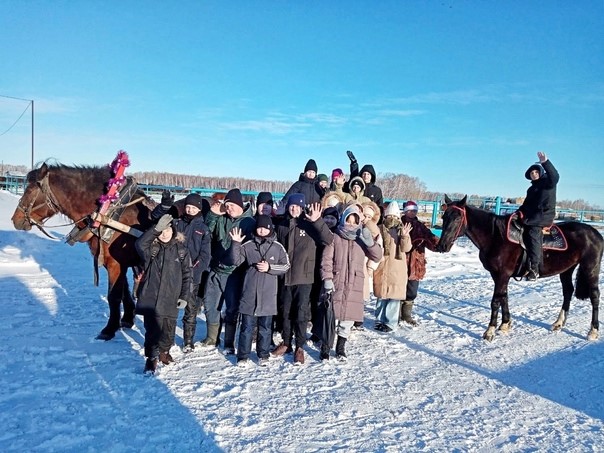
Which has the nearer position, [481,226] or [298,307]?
[298,307]

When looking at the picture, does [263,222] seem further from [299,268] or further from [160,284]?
[160,284]

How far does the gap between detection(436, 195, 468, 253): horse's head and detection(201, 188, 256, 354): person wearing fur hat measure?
2.87 m

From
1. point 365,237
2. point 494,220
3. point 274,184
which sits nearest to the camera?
point 365,237

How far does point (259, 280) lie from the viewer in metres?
4.32

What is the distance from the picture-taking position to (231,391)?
366 cm

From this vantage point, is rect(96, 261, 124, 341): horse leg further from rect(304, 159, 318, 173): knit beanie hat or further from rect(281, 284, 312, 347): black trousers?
rect(304, 159, 318, 173): knit beanie hat

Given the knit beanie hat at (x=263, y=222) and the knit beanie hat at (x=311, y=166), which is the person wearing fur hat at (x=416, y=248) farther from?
the knit beanie hat at (x=263, y=222)

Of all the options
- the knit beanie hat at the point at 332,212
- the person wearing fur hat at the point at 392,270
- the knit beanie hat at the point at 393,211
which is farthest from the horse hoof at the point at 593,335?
the knit beanie hat at the point at 332,212

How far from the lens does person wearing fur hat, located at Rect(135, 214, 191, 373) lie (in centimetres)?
396

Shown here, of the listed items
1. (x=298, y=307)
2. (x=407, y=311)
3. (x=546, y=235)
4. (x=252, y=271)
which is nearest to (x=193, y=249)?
(x=252, y=271)

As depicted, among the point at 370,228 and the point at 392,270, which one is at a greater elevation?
the point at 370,228

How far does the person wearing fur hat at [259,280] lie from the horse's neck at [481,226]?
10.6 feet

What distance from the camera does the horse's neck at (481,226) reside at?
602 centimetres

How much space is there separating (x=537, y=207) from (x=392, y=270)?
222 centimetres
